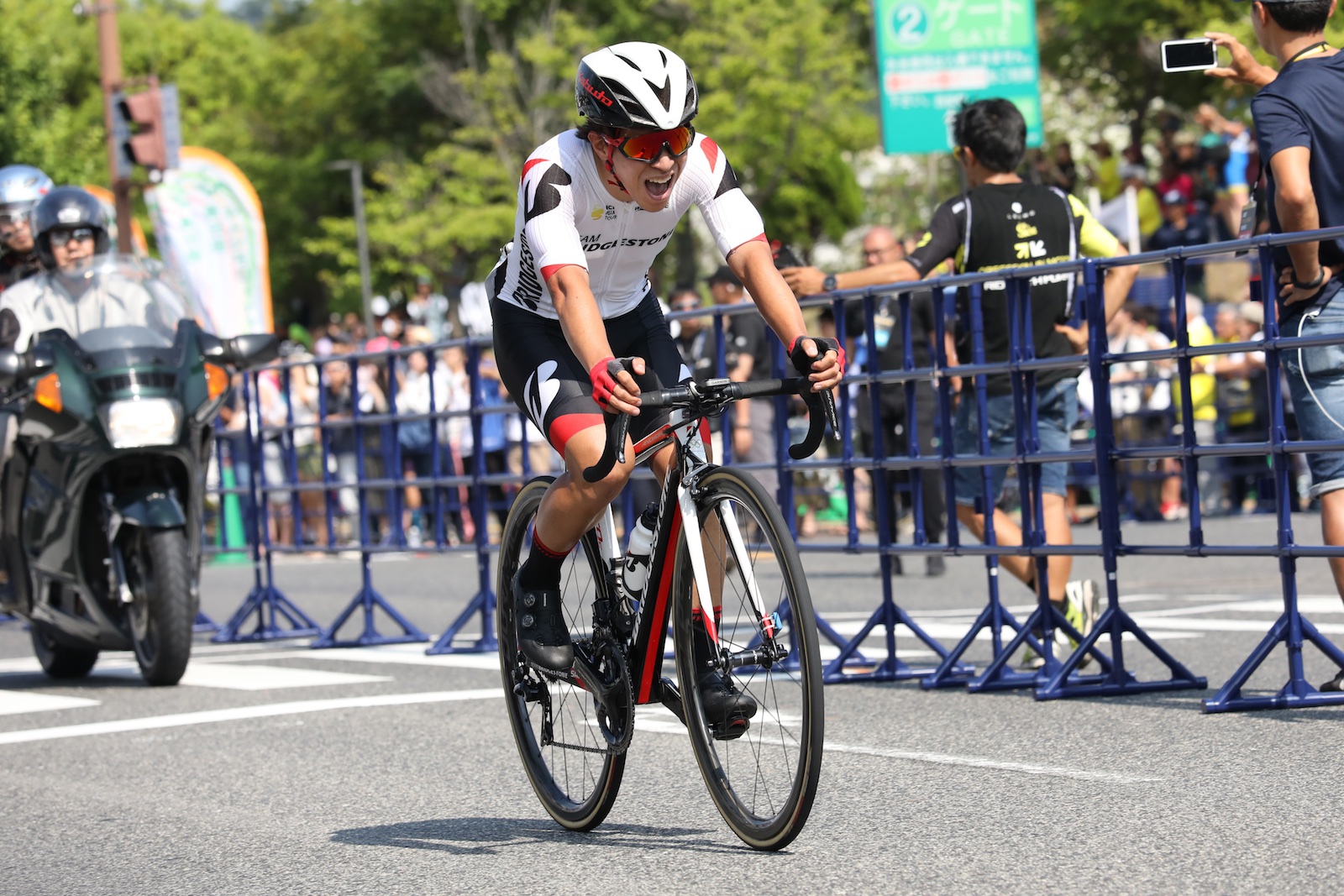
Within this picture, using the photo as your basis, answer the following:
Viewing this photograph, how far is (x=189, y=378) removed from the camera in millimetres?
9633

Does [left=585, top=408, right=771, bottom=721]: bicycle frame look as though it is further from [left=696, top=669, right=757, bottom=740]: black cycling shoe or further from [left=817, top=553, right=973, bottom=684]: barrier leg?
[left=817, top=553, right=973, bottom=684]: barrier leg

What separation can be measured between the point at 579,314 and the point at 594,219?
1.43 ft

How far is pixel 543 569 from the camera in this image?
565 centimetres

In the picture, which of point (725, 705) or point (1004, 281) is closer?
point (725, 705)

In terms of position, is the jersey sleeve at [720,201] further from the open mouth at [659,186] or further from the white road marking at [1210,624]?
the white road marking at [1210,624]

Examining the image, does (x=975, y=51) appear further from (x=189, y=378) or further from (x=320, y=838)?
(x=320, y=838)

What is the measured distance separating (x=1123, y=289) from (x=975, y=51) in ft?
50.4

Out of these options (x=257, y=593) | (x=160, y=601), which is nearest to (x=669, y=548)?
(x=160, y=601)

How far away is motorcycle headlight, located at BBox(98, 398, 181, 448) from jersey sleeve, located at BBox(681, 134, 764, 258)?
4.60m

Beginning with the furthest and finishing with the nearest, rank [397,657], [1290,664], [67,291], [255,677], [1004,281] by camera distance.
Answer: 1. [397,657]
2. [255,677]
3. [67,291]
4. [1004,281]
5. [1290,664]

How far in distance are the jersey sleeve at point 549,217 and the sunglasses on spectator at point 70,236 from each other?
17.4ft

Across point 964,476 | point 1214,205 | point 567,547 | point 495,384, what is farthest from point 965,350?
point 1214,205

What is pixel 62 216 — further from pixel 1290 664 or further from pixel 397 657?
pixel 1290 664

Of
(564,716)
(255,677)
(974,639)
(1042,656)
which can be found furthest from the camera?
(255,677)
